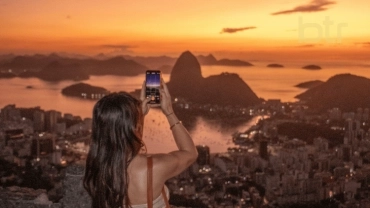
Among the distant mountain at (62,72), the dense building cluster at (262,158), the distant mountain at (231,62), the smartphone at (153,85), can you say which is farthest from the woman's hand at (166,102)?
the distant mountain at (62,72)

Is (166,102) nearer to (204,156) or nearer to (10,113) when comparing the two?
(204,156)

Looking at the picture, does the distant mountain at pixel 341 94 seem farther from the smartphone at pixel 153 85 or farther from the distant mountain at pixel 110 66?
the smartphone at pixel 153 85

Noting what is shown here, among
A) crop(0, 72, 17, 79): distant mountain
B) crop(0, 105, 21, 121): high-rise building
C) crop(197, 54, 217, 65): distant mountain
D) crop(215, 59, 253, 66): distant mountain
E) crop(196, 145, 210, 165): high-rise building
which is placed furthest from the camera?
crop(0, 72, 17, 79): distant mountain

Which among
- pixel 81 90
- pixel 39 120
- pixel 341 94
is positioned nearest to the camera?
pixel 341 94

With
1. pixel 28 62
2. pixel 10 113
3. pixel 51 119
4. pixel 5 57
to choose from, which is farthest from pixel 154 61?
pixel 5 57

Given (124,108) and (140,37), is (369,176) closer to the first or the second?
(140,37)

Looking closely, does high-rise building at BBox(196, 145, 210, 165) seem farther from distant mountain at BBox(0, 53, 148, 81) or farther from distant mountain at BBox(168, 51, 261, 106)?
distant mountain at BBox(0, 53, 148, 81)

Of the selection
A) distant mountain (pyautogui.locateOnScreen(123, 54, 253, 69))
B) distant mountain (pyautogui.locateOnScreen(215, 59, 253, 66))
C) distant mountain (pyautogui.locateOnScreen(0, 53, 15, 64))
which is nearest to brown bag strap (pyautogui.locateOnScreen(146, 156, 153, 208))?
distant mountain (pyautogui.locateOnScreen(123, 54, 253, 69))
